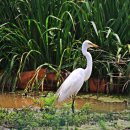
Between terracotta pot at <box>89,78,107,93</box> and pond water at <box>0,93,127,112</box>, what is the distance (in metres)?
0.47

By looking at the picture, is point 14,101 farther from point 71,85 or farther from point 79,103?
point 71,85

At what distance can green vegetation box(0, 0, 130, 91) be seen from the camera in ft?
30.7

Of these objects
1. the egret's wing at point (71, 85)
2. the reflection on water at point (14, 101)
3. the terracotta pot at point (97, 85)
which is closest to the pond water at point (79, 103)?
the reflection on water at point (14, 101)

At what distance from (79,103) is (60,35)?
62.6 inches

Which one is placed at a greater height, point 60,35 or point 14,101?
point 60,35

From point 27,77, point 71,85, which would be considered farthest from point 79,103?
point 27,77

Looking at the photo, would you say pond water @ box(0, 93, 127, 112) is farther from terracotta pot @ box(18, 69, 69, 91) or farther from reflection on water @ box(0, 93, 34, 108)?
terracotta pot @ box(18, 69, 69, 91)

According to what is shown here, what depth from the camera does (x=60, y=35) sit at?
9.69m

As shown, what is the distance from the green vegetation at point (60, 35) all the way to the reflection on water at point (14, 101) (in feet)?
1.03

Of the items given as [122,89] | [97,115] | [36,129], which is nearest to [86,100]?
[122,89]

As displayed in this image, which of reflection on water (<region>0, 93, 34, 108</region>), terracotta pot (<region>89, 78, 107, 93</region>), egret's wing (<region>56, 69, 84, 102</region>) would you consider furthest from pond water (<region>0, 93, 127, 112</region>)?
terracotta pot (<region>89, 78, 107, 93</region>)

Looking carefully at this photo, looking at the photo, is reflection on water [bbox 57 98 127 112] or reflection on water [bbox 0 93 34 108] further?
reflection on water [bbox 0 93 34 108]

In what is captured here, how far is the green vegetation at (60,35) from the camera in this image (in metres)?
9.34

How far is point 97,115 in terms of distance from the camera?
729 cm
